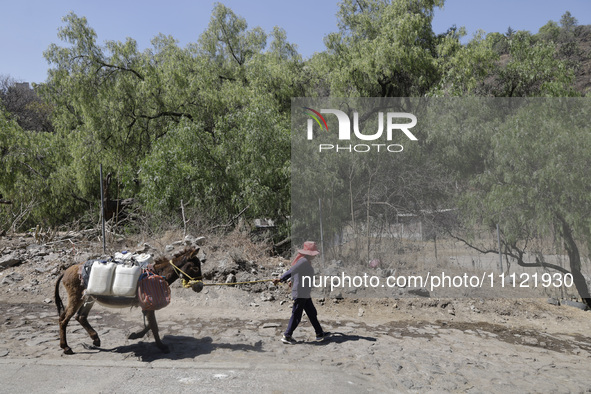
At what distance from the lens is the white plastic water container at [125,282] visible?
652 cm

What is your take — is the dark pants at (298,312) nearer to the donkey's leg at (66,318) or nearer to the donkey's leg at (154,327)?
the donkey's leg at (154,327)

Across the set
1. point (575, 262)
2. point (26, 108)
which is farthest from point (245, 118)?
point (26, 108)

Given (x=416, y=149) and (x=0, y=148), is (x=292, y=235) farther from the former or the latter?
(x=0, y=148)

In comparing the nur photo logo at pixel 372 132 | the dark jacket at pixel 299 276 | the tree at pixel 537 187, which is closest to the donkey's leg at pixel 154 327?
the dark jacket at pixel 299 276

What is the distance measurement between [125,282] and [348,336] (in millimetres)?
3677

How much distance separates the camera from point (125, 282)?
6527 millimetres

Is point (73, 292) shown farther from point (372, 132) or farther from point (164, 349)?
point (372, 132)

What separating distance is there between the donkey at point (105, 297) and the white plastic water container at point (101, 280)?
0.64ft

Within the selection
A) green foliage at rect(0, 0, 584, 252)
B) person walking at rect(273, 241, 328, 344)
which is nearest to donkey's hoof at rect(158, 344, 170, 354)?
person walking at rect(273, 241, 328, 344)

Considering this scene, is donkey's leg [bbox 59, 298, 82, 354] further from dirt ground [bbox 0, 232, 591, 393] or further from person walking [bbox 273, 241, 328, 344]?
person walking [bbox 273, 241, 328, 344]

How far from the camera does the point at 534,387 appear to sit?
6031 millimetres

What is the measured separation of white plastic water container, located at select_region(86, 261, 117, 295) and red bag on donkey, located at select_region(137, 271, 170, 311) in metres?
0.39

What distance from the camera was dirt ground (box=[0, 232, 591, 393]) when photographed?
6398mm

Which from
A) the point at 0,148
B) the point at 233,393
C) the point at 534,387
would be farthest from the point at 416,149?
the point at 0,148
